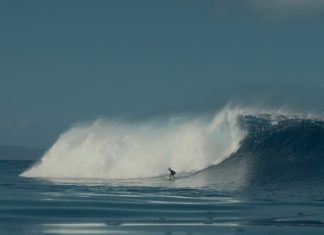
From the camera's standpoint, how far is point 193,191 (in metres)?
22.2

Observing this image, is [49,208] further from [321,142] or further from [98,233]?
[321,142]

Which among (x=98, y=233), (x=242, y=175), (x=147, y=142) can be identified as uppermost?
(x=147, y=142)

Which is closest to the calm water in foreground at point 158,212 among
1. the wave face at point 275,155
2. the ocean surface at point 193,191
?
the ocean surface at point 193,191

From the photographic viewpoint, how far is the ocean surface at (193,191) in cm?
1398

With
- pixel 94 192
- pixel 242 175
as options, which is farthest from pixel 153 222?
pixel 242 175

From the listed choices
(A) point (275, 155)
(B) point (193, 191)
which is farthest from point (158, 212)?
(A) point (275, 155)

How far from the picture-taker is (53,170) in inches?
1447

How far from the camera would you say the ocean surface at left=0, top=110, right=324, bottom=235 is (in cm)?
1398

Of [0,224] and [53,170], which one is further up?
[53,170]

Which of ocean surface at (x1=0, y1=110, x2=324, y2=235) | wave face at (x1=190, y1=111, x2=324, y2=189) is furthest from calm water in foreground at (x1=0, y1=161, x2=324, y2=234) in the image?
wave face at (x1=190, y1=111, x2=324, y2=189)

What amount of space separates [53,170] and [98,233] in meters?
24.5

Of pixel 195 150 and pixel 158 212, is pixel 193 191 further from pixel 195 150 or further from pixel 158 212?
pixel 195 150

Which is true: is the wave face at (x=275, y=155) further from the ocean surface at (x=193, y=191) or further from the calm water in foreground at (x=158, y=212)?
the calm water in foreground at (x=158, y=212)

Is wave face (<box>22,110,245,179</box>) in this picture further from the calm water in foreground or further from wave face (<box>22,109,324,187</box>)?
the calm water in foreground
